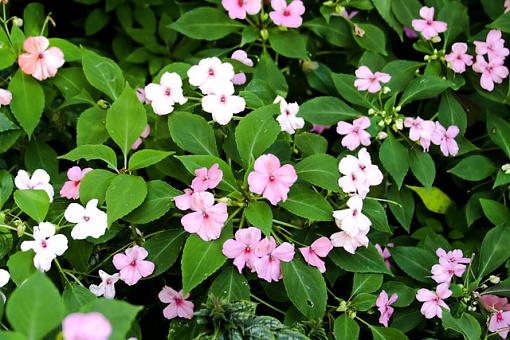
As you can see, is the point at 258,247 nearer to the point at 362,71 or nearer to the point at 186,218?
the point at 186,218

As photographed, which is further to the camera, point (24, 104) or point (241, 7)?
point (241, 7)

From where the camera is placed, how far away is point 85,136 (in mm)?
2121

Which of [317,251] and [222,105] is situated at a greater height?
[222,105]

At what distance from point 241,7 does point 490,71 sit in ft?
2.91

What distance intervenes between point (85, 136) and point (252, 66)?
2.13 feet

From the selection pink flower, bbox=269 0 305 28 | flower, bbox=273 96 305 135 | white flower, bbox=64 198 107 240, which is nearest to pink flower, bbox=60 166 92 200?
white flower, bbox=64 198 107 240

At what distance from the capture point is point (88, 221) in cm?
184

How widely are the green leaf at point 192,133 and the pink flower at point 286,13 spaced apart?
58 cm

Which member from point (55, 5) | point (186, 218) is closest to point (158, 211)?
point (186, 218)

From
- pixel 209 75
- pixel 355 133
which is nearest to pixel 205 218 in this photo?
pixel 209 75

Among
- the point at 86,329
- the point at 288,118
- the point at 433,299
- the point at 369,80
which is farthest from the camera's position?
the point at 369,80

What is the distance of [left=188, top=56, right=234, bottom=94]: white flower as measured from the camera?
207cm

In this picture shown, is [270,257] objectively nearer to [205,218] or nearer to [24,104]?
[205,218]

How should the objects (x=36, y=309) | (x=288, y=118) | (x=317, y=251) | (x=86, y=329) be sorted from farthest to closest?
(x=288, y=118) → (x=317, y=251) → (x=36, y=309) → (x=86, y=329)
